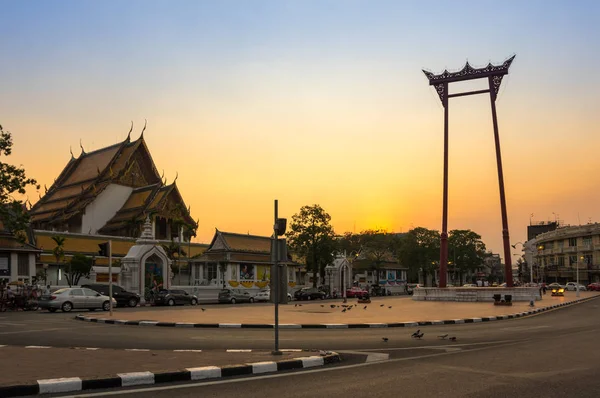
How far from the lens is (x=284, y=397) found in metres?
6.76

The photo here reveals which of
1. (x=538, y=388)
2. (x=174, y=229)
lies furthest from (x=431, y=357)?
(x=174, y=229)

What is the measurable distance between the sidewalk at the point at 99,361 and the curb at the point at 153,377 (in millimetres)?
220

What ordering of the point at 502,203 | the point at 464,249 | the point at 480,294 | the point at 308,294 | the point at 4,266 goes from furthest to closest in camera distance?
1. the point at 464,249
2. the point at 308,294
3. the point at 502,203
4. the point at 4,266
5. the point at 480,294

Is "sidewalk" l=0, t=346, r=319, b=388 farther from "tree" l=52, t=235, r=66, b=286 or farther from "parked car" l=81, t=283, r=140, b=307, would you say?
"tree" l=52, t=235, r=66, b=286

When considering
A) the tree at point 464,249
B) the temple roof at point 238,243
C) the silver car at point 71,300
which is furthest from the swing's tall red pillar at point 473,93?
the tree at point 464,249

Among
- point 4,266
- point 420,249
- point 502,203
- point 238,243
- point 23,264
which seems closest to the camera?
→ point 4,266

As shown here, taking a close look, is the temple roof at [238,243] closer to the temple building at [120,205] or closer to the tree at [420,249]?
the temple building at [120,205]

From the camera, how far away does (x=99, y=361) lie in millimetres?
9203

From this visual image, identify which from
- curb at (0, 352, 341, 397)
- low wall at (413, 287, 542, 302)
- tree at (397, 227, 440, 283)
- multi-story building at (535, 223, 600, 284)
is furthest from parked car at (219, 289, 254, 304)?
multi-story building at (535, 223, 600, 284)

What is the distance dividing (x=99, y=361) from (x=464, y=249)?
9237cm

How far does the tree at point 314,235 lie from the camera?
6088 centimetres

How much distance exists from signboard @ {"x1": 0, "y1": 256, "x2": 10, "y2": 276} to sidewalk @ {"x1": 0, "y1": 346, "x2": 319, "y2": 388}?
Answer: 115ft

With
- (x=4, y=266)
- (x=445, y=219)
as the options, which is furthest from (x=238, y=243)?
(x=4, y=266)

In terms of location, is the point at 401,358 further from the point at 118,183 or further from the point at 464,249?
the point at 464,249
